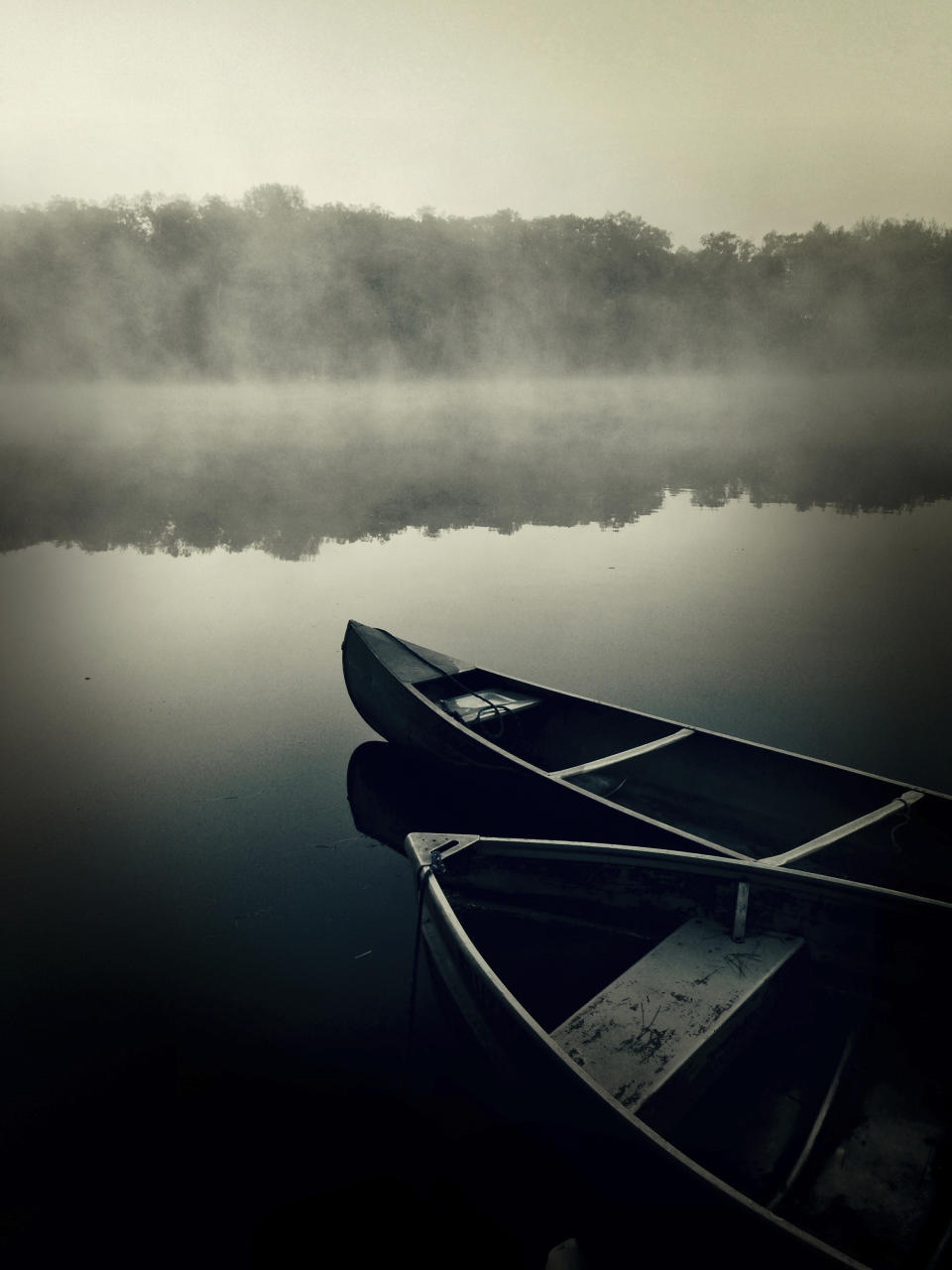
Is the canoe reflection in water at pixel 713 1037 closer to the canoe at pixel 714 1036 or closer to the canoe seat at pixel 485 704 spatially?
the canoe at pixel 714 1036

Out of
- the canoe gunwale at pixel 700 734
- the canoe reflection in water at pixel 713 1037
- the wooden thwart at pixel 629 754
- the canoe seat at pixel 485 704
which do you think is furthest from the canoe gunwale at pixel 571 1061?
the canoe seat at pixel 485 704

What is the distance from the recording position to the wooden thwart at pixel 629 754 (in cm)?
581

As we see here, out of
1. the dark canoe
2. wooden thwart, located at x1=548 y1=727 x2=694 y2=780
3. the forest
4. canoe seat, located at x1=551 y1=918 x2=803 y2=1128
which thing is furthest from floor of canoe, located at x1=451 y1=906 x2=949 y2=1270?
the forest

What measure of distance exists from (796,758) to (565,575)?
9.46 metres

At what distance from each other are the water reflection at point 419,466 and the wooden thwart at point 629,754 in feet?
39.0

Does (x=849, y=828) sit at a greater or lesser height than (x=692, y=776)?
greater

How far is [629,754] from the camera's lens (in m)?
6.05

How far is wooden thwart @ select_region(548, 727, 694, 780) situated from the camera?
5.81 meters

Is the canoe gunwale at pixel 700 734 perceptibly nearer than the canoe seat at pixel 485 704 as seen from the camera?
Yes

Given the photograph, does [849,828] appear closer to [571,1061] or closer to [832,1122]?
[832,1122]

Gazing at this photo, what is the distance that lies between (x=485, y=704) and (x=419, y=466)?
23895 millimetres

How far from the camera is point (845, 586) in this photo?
13516mm

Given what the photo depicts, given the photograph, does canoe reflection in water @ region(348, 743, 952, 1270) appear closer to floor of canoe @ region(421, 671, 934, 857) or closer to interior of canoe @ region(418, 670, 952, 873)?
interior of canoe @ region(418, 670, 952, 873)

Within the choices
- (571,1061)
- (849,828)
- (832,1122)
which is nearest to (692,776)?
(849,828)
